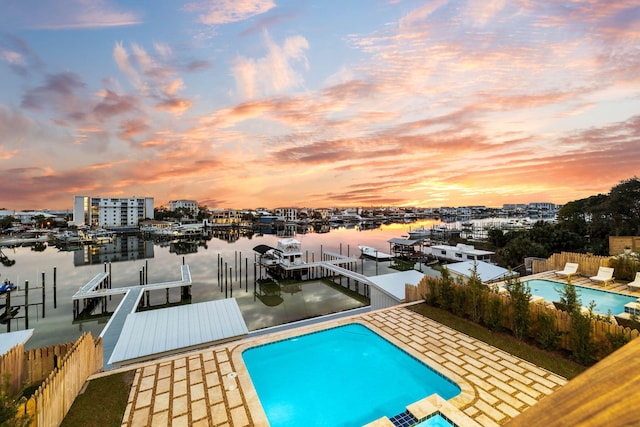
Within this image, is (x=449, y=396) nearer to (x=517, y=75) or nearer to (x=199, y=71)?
(x=517, y=75)

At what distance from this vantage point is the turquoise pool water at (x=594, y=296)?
1070 cm

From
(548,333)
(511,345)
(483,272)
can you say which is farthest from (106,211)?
(548,333)

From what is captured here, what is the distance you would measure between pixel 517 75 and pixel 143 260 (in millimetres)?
41771

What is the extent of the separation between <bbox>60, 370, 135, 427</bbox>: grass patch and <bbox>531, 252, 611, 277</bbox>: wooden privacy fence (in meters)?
19.3

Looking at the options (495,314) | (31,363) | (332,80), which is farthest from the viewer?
(332,80)

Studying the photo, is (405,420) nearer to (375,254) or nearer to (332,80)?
(332,80)

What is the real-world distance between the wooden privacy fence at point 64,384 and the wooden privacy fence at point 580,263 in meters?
20.1

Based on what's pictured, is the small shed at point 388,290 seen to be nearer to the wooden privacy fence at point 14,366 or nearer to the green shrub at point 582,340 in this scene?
the green shrub at point 582,340

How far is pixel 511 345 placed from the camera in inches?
319

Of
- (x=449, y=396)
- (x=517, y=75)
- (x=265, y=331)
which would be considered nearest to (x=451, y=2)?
(x=517, y=75)

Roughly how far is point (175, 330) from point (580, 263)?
63.1 feet

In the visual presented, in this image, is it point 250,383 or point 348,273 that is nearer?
point 250,383

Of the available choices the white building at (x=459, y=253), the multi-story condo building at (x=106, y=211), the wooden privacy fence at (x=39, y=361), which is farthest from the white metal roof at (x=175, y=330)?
the multi-story condo building at (x=106, y=211)

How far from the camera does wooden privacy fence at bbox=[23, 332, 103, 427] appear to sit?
4.66m
